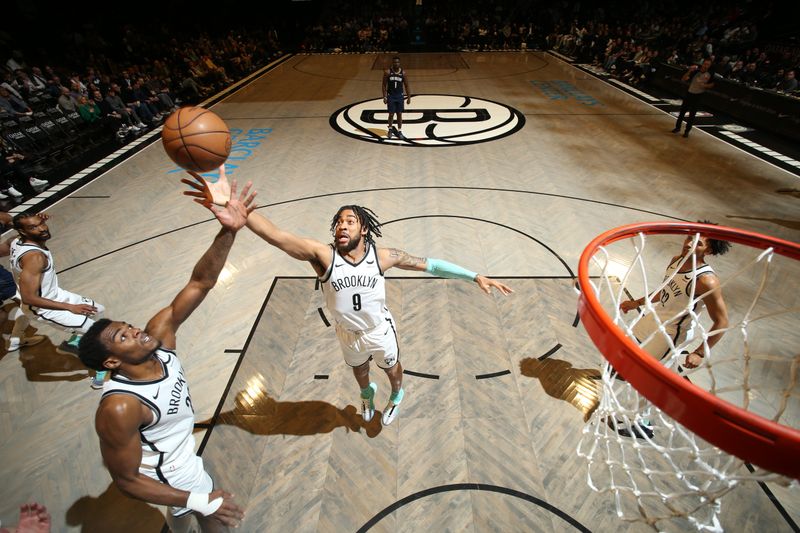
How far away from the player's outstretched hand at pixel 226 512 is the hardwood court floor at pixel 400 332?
0.65 m

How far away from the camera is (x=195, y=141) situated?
9.21ft

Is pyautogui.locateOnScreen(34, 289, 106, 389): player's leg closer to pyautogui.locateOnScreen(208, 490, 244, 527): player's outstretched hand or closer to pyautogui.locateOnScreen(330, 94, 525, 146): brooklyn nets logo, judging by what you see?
pyautogui.locateOnScreen(208, 490, 244, 527): player's outstretched hand

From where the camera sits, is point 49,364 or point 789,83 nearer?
point 49,364

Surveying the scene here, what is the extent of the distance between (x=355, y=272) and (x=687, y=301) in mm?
2335

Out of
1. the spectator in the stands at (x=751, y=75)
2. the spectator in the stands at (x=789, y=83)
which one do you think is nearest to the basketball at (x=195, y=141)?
the spectator in the stands at (x=789, y=83)

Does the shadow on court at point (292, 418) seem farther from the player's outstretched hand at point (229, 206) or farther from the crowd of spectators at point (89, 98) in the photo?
the crowd of spectators at point (89, 98)

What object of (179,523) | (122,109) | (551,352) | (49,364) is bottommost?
(49,364)

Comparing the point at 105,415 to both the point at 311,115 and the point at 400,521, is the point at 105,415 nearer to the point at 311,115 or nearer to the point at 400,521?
the point at 400,521

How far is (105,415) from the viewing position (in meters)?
1.75

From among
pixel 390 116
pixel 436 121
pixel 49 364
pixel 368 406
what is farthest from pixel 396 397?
pixel 436 121

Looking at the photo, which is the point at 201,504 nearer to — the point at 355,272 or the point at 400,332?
the point at 355,272

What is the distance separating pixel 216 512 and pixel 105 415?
0.78 metres

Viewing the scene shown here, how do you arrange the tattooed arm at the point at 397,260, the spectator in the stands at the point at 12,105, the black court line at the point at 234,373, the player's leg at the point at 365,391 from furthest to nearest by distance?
1. the spectator in the stands at the point at 12,105
2. the black court line at the point at 234,373
3. the player's leg at the point at 365,391
4. the tattooed arm at the point at 397,260

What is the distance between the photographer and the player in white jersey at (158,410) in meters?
1.79
